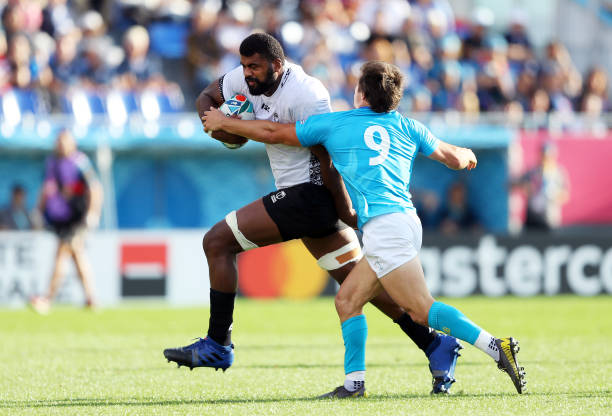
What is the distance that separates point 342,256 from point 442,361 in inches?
38.3

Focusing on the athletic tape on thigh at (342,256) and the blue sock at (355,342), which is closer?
the blue sock at (355,342)

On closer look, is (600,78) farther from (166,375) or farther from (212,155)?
(166,375)

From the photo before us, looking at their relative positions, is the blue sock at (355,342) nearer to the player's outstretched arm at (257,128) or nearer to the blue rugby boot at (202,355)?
the blue rugby boot at (202,355)

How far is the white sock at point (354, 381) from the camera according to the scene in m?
6.09

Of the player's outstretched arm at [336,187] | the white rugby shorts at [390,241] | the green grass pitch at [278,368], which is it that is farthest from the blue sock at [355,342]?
the player's outstretched arm at [336,187]

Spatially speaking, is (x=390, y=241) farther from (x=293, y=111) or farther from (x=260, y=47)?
(x=260, y=47)

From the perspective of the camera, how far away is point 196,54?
18516mm

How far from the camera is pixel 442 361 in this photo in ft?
20.9

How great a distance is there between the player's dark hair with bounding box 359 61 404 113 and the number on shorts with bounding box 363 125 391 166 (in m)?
0.12

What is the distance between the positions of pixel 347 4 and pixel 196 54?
399 centimetres

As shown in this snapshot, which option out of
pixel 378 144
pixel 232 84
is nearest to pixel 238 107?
pixel 232 84

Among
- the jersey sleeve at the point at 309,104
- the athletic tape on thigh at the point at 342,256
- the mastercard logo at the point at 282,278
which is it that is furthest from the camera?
Answer: the mastercard logo at the point at 282,278

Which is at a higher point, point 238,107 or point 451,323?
point 238,107

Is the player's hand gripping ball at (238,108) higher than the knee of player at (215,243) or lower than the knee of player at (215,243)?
higher
